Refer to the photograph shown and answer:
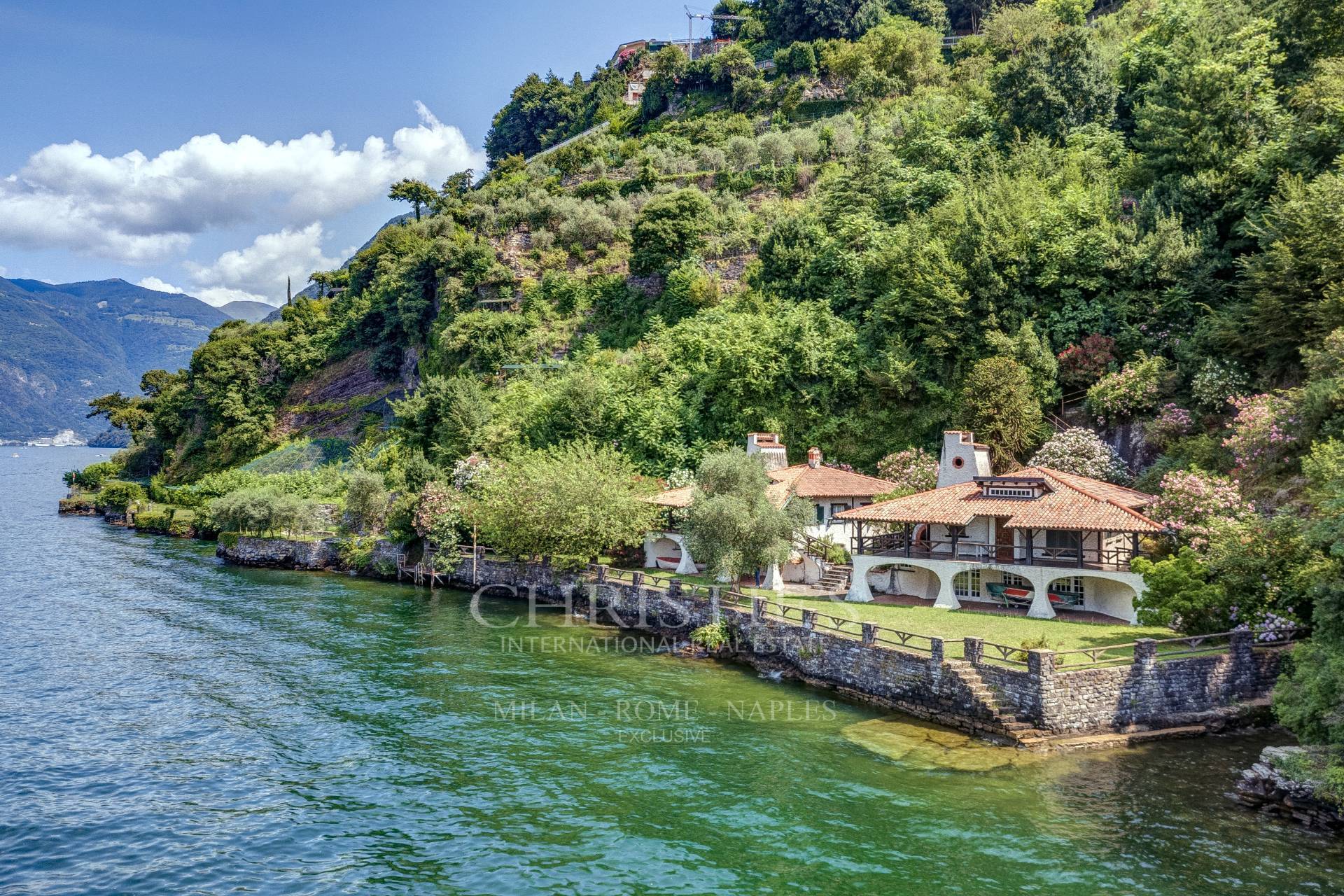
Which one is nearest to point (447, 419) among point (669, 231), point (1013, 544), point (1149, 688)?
point (669, 231)

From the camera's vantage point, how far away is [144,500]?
87062mm

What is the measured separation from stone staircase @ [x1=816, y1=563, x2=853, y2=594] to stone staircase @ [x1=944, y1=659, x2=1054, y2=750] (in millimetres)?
13064

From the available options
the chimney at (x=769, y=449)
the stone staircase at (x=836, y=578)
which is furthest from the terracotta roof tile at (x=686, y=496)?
the stone staircase at (x=836, y=578)

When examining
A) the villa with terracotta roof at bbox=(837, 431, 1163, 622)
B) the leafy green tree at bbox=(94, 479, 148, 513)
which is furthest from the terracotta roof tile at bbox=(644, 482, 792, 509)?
the leafy green tree at bbox=(94, 479, 148, 513)

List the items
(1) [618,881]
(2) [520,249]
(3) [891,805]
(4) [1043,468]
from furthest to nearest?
(2) [520,249], (4) [1043,468], (3) [891,805], (1) [618,881]

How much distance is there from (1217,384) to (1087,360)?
677 centimetres

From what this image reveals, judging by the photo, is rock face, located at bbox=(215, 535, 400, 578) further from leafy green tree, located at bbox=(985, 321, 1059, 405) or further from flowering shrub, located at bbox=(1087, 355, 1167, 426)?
flowering shrub, located at bbox=(1087, 355, 1167, 426)

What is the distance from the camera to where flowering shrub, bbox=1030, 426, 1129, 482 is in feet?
122

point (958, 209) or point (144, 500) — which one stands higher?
point (958, 209)

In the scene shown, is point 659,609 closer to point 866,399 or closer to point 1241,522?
point 866,399

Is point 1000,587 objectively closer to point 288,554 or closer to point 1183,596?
point 1183,596

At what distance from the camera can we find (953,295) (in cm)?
4438

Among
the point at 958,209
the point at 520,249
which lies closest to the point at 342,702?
the point at 958,209

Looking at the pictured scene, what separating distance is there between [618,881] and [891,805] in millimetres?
6885
